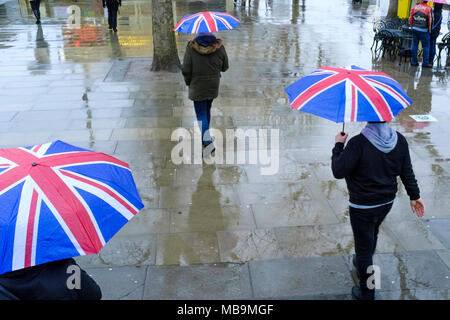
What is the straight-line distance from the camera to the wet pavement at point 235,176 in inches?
169

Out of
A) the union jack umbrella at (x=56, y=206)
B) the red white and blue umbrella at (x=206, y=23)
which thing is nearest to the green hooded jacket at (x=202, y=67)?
the red white and blue umbrella at (x=206, y=23)

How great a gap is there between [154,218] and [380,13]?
68.8ft

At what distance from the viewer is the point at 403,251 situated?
4617mm

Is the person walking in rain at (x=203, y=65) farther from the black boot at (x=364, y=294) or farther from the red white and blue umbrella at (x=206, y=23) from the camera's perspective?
the black boot at (x=364, y=294)

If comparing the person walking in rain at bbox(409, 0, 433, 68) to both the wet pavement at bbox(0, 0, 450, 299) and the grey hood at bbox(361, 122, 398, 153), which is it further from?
the grey hood at bbox(361, 122, 398, 153)

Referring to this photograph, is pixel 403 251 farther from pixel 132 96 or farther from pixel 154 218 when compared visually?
pixel 132 96

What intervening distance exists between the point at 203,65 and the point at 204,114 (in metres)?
0.75

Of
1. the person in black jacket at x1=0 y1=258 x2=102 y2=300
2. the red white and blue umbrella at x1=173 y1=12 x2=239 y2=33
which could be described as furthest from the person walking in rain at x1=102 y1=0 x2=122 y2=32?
the person in black jacket at x1=0 y1=258 x2=102 y2=300

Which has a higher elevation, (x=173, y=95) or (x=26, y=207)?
(x=26, y=207)

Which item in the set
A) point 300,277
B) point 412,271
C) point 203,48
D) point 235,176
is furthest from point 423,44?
point 300,277

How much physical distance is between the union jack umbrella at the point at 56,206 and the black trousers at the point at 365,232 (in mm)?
1834

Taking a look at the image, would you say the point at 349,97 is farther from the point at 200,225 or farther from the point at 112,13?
the point at 112,13
